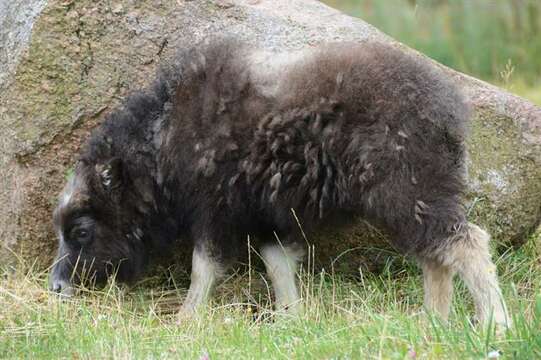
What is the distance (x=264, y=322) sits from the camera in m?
5.21

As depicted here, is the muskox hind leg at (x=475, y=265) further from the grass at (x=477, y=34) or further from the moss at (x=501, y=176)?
the grass at (x=477, y=34)

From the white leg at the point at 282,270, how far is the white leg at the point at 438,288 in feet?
2.36

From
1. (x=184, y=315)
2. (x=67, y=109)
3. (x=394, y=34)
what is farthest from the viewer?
(x=394, y=34)

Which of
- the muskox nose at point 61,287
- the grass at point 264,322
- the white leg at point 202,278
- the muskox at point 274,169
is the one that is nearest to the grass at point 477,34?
the grass at point 264,322

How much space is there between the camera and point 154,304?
5715mm

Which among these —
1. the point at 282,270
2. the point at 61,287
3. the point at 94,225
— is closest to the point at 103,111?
the point at 94,225

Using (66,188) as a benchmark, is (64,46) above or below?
above

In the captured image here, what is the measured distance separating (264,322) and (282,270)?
480 mm

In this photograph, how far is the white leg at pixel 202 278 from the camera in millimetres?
5547

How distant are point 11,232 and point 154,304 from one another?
97cm

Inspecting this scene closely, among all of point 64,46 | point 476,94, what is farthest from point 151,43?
point 476,94

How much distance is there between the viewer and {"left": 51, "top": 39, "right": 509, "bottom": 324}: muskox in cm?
497

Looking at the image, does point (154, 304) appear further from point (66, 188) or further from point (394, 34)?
point (394, 34)

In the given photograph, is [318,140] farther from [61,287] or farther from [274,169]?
[61,287]
